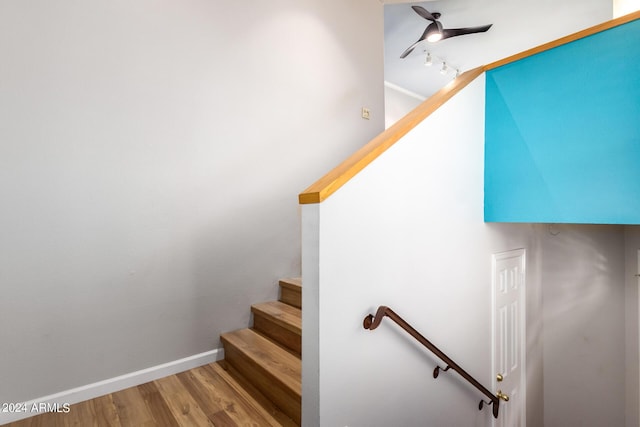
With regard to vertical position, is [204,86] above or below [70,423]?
above

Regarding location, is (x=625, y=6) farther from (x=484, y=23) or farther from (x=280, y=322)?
(x=280, y=322)

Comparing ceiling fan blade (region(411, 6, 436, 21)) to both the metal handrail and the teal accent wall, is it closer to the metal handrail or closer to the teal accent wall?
the teal accent wall

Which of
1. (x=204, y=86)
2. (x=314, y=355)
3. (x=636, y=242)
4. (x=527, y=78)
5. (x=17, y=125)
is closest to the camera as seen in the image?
(x=314, y=355)

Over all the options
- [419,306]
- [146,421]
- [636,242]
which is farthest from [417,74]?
[146,421]

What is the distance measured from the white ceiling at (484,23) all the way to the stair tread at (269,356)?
12.1 feet

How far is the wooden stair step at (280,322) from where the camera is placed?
207cm

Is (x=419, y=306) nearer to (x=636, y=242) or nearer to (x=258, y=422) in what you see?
(x=258, y=422)

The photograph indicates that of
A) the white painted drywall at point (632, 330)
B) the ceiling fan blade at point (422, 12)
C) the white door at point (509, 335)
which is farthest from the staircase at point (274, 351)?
the white painted drywall at point (632, 330)

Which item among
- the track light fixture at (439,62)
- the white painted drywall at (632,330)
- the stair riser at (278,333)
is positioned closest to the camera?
the stair riser at (278,333)

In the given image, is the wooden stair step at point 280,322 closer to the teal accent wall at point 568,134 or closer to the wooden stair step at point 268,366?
the wooden stair step at point 268,366

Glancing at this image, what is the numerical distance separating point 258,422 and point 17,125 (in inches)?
80.1

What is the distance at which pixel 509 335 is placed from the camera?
284cm

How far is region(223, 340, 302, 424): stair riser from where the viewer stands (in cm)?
166

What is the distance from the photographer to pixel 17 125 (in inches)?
67.6
